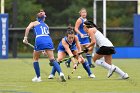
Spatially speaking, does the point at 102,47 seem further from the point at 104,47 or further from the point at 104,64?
the point at 104,64

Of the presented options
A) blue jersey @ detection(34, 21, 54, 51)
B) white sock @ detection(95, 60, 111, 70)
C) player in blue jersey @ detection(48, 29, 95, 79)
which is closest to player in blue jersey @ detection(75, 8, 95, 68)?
player in blue jersey @ detection(48, 29, 95, 79)

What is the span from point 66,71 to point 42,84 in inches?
201

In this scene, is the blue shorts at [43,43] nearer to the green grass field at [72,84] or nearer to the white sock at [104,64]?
the green grass field at [72,84]

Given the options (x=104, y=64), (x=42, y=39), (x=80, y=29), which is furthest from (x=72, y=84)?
(x=80, y=29)

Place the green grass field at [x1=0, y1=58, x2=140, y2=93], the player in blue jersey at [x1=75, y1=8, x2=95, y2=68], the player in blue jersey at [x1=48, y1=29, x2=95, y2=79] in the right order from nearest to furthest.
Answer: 1. the green grass field at [x1=0, y1=58, x2=140, y2=93]
2. the player in blue jersey at [x1=48, y1=29, x2=95, y2=79]
3. the player in blue jersey at [x1=75, y1=8, x2=95, y2=68]

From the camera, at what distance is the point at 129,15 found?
53.3 meters

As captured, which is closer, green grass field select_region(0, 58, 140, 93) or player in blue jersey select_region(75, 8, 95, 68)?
green grass field select_region(0, 58, 140, 93)

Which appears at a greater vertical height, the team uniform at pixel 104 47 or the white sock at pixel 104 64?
the team uniform at pixel 104 47

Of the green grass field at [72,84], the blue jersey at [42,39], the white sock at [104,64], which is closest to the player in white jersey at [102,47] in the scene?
the white sock at [104,64]

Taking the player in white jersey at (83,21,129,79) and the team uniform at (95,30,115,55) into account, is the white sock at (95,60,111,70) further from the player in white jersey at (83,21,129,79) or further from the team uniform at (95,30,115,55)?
the team uniform at (95,30,115,55)

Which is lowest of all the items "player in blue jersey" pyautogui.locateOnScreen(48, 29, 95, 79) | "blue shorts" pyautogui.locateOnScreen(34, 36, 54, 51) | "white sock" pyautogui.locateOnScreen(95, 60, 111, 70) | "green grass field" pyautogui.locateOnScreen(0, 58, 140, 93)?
"green grass field" pyautogui.locateOnScreen(0, 58, 140, 93)

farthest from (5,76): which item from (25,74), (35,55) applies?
(35,55)

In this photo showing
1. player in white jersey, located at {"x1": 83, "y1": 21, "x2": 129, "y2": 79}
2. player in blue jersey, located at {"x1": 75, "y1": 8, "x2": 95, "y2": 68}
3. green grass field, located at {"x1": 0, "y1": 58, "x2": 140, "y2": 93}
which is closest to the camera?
green grass field, located at {"x1": 0, "y1": 58, "x2": 140, "y2": 93}

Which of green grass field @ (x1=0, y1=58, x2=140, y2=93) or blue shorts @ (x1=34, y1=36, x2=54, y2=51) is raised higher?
blue shorts @ (x1=34, y1=36, x2=54, y2=51)
